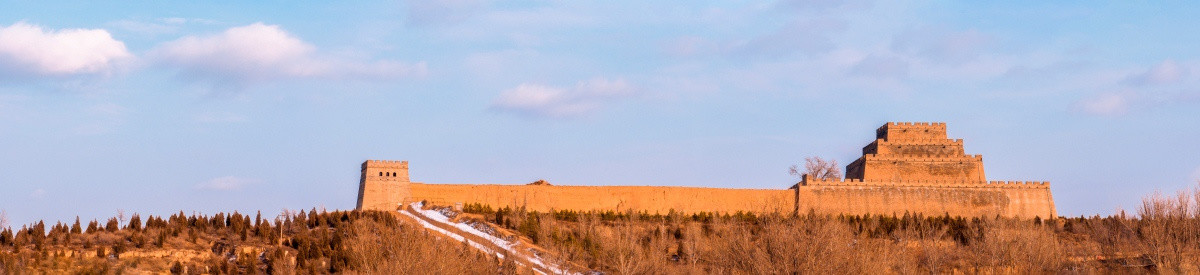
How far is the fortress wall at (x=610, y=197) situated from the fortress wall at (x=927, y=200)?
125 cm

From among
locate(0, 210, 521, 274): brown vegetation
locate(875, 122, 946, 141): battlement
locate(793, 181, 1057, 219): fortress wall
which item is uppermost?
locate(875, 122, 946, 141): battlement

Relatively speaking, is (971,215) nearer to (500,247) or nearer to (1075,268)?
(1075,268)

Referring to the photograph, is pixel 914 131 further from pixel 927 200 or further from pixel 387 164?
pixel 387 164

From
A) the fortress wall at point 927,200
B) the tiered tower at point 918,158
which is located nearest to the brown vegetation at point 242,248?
the fortress wall at point 927,200

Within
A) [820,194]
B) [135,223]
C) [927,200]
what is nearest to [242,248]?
[135,223]

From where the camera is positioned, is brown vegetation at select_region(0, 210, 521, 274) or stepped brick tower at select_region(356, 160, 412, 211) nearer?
brown vegetation at select_region(0, 210, 521, 274)

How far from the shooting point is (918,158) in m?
60.1

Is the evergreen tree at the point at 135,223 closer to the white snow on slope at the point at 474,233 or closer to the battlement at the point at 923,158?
the white snow on slope at the point at 474,233

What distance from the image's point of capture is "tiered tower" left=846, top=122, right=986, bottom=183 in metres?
59.6

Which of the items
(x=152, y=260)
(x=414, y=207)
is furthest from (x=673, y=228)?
(x=152, y=260)

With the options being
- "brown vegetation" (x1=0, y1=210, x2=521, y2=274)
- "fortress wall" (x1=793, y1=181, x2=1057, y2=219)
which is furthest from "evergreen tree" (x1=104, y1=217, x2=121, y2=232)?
"fortress wall" (x1=793, y1=181, x2=1057, y2=219)

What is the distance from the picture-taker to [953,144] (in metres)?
60.8

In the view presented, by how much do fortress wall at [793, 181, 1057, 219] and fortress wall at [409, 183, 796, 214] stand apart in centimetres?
125

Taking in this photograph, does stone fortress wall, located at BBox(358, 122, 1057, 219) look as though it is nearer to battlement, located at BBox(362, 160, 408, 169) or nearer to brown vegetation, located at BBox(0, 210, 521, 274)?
battlement, located at BBox(362, 160, 408, 169)
